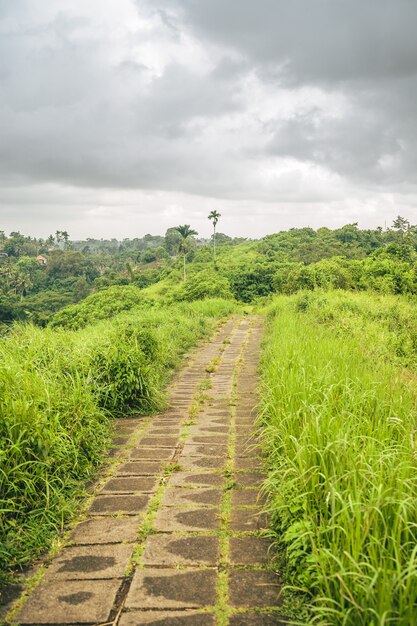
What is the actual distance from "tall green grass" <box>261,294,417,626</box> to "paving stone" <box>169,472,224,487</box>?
382mm

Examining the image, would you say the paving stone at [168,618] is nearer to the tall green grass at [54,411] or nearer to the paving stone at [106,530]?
the paving stone at [106,530]

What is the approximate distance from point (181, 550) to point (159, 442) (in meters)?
1.56

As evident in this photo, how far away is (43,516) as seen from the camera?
2715 millimetres

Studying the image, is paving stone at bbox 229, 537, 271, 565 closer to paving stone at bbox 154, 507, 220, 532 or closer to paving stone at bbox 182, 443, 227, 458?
paving stone at bbox 154, 507, 220, 532

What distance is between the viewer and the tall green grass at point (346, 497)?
5.88ft

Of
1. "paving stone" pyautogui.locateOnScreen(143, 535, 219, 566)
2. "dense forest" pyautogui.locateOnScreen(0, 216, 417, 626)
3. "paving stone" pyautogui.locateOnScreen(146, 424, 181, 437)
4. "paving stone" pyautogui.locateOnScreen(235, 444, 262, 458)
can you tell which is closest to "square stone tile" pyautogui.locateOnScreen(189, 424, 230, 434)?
"paving stone" pyautogui.locateOnScreen(146, 424, 181, 437)

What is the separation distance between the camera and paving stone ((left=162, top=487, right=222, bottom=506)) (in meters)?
2.90

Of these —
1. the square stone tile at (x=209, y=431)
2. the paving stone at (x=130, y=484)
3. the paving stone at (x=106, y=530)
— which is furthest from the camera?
the square stone tile at (x=209, y=431)

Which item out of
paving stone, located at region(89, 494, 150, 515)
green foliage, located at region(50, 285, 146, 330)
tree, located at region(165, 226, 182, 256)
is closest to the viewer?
paving stone, located at region(89, 494, 150, 515)

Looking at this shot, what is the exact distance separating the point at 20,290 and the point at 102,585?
192 feet

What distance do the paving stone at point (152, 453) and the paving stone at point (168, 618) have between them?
1604 millimetres

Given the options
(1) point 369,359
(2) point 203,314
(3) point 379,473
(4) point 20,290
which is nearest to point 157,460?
(3) point 379,473

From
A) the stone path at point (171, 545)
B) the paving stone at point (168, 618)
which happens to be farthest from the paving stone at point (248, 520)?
the paving stone at point (168, 618)

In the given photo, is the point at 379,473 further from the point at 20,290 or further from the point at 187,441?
the point at 20,290
